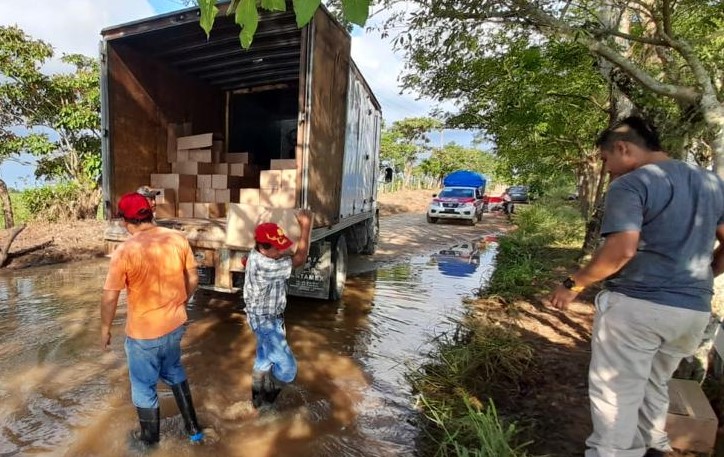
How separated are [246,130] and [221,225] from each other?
3.19 m

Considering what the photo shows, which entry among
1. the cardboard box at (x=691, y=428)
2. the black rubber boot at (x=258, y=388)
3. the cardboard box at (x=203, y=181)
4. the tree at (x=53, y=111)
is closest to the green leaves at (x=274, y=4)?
the black rubber boot at (x=258, y=388)

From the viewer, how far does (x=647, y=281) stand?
211cm

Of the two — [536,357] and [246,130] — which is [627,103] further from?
[246,130]

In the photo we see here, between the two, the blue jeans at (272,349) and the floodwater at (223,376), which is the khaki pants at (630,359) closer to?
the floodwater at (223,376)

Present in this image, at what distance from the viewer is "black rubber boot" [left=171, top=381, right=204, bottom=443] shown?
2.76m

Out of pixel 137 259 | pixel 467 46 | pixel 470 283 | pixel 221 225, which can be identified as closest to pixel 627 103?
pixel 467 46

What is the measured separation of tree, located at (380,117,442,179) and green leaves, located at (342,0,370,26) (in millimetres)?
29952

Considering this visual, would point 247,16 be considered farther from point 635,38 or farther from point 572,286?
point 635,38

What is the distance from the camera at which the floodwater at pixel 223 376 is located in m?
2.85

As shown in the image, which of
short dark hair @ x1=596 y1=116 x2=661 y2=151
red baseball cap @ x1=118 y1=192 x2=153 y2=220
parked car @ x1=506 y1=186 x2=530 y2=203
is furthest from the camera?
parked car @ x1=506 y1=186 x2=530 y2=203

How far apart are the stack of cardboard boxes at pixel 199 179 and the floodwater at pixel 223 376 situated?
1298 millimetres

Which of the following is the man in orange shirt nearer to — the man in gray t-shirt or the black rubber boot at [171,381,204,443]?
the black rubber boot at [171,381,204,443]

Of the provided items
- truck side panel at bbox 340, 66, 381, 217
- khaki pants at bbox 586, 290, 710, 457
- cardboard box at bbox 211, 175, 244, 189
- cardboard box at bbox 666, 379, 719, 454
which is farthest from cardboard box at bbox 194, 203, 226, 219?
cardboard box at bbox 666, 379, 719, 454

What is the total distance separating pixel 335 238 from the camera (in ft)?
19.5
